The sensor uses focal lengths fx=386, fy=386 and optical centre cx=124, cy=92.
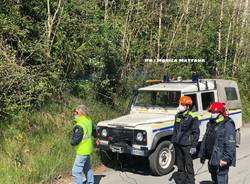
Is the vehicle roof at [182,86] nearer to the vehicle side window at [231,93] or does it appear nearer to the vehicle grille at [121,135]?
the vehicle side window at [231,93]

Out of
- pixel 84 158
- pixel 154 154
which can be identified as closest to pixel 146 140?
pixel 154 154

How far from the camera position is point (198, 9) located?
17.4m

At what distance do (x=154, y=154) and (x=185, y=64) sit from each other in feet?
26.9

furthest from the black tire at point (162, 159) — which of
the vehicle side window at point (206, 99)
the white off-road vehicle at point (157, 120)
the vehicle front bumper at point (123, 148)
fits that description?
the vehicle side window at point (206, 99)

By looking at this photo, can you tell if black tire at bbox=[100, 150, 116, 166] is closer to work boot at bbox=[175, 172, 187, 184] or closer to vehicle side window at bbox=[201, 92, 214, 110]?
work boot at bbox=[175, 172, 187, 184]

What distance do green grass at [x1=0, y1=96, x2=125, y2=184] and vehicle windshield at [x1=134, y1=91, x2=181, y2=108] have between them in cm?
166

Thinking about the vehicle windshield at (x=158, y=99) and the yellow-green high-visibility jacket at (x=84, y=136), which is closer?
the yellow-green high-visibility jacket at (x=84, y=136)

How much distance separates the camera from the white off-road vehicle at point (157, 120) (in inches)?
308

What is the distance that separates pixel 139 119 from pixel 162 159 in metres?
0.99

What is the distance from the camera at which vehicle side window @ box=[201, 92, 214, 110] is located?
9164mm

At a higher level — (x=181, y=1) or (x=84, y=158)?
(x=181, y=1)

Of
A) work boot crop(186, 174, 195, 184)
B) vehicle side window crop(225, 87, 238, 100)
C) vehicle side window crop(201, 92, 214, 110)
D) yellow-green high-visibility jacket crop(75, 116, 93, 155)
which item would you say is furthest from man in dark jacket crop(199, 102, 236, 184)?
vehicle side window crop(225, 87, 238, 100)

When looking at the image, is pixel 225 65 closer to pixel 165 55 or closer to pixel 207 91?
pixel 165 55

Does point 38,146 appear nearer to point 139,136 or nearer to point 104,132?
point 104,132
